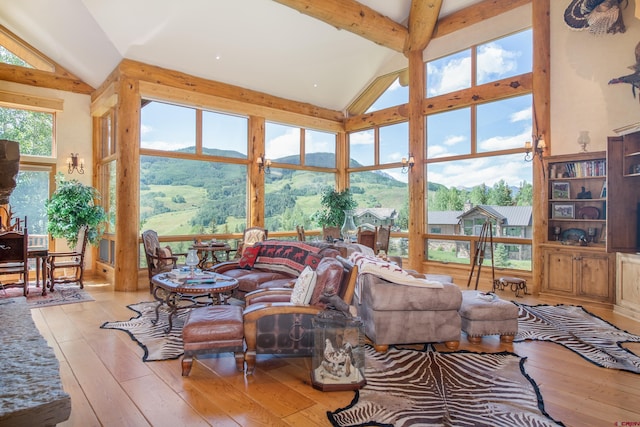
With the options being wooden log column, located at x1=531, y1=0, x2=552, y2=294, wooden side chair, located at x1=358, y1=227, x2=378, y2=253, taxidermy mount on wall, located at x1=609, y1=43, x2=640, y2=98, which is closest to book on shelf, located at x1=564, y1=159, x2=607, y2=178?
wooden log column, located at x1=531, y1=0, x2=552, y2=294

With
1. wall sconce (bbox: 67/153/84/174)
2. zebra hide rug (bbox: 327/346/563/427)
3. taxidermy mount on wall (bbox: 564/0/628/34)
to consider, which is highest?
taxidermy mount on wall (bbox: 564/0/628/34)

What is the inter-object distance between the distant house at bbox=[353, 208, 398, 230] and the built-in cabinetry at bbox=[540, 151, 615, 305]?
11.4ft

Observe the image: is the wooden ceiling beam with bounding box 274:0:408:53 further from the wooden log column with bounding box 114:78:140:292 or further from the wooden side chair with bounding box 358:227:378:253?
the wooden side chair with bounding box 358:227:378:253

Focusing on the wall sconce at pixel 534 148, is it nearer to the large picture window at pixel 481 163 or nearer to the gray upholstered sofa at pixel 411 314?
the large picture window at pixel 481 163

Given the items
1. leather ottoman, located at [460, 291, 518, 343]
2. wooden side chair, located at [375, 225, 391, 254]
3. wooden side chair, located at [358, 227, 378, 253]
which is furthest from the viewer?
wooden side chair, located at [375, 225, 391, 254]

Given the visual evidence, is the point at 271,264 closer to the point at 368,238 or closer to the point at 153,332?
the point at 153,332

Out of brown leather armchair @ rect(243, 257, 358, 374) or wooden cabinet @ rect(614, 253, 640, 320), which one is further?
wooden cabinet @ rect(614, 253, 640, 320)

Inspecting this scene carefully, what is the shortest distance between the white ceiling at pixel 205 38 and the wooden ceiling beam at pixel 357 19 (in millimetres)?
296

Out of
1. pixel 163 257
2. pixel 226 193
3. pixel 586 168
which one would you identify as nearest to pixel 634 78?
pixel 586 168

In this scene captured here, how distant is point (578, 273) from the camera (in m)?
5.57

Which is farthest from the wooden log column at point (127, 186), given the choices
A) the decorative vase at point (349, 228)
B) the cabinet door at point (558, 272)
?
the cabinet door at point (558, 272)

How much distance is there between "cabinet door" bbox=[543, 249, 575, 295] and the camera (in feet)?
18.6

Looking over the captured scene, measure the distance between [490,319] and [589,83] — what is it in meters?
4.51

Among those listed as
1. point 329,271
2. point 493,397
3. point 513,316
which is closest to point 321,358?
point 329,271
